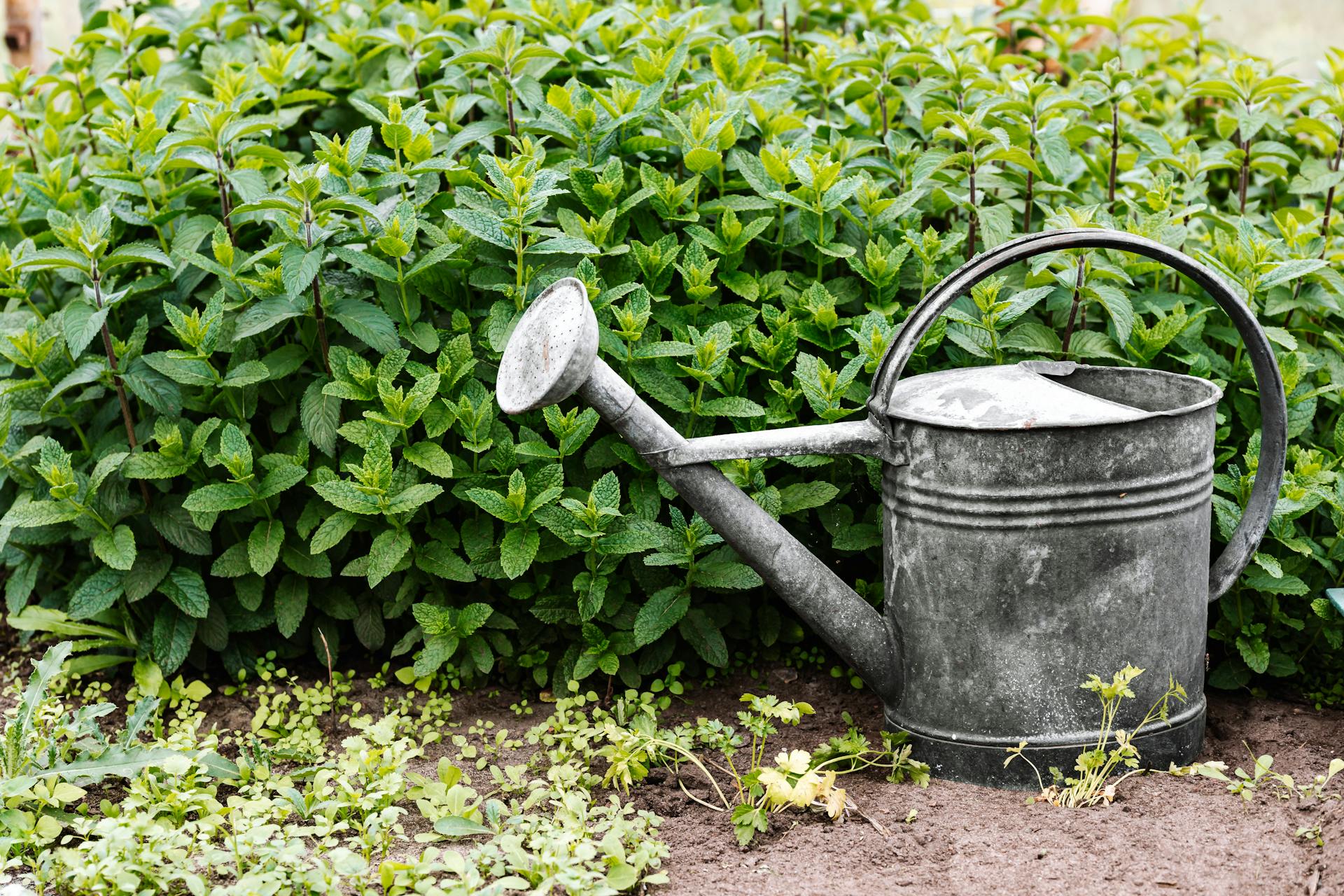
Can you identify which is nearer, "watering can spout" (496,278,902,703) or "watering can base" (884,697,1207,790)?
→ "watering can spout" (496,278,902,703)

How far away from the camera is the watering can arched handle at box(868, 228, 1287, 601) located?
2148 mm

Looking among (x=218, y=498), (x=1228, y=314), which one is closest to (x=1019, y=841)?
(x=1228, y=314)

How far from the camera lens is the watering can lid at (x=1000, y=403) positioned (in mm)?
2086

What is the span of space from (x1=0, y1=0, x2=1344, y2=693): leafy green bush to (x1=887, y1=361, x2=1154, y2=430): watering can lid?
26 cm

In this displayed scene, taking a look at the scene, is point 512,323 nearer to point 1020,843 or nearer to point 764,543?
point 764,543

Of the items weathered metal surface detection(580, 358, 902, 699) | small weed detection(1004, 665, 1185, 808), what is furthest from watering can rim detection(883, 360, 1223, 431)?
small weed detection(1004, 665, 1185, 808)

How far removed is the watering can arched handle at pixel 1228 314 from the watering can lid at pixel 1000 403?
0.24 feet

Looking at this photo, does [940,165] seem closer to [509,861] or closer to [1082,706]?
[1082,706]

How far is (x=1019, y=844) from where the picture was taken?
6.68ft

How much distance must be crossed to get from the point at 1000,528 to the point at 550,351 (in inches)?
32.9

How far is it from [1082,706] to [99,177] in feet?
7.63

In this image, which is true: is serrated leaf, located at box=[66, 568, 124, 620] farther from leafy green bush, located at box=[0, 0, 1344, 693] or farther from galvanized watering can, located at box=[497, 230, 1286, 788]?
galvanized watering can, located at box=[497, 230, 1286, 788]

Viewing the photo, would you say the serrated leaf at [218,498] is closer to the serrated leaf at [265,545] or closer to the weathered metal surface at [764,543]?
the serrated leaf at [265,545]

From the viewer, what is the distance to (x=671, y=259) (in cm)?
261
